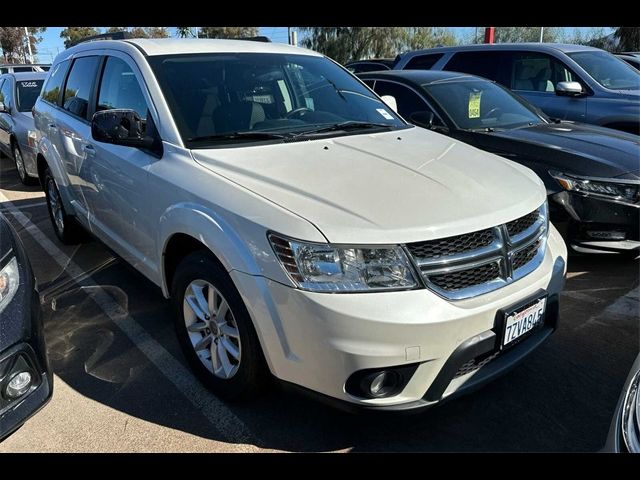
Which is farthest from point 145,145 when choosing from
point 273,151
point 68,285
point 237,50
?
point 68,285

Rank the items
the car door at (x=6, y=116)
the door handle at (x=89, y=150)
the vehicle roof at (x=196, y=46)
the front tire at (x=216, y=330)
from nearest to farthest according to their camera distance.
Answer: the front tire at (x=216, y=330)
the vehicle roof at (x=196, y=46)
the door handle at (x=89, y=150)
the car door at (x=6, y=116)

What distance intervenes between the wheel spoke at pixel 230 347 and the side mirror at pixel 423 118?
10.1 feet

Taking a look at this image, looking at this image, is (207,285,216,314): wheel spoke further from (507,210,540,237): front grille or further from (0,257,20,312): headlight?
(507,210,540,237): front grille

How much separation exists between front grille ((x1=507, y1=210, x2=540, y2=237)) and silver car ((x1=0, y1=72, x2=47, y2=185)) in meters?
7.01

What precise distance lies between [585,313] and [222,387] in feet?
8.21

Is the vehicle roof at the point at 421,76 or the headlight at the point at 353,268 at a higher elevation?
the vehicle roof at the point at 421,76

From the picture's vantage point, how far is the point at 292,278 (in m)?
2.11

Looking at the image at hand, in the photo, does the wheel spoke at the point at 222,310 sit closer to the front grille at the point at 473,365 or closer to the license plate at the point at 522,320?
the front grille at the point at 473,365

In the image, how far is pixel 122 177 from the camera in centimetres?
327

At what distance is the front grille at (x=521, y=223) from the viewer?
7.93ft

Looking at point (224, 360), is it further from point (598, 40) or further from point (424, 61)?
point (598, 40)

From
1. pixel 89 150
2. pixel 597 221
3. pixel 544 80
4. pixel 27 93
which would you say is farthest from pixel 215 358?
pixel 27 93

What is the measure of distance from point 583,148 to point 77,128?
3996 mm

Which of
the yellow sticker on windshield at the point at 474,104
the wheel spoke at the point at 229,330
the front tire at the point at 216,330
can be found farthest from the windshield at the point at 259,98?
the yellow sticker on windshield at the point at 474,104
